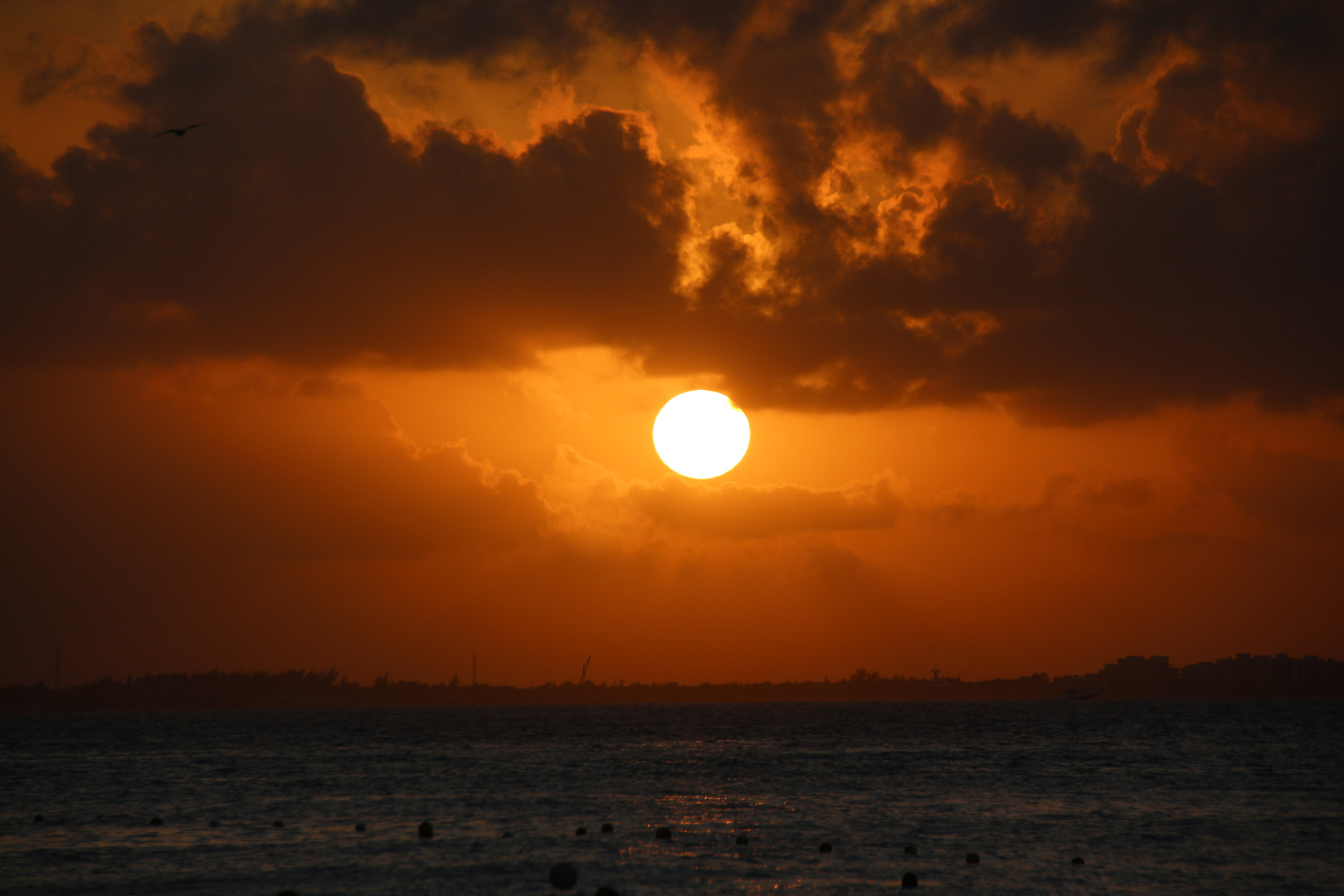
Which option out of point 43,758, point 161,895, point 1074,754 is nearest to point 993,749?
point 1074,754

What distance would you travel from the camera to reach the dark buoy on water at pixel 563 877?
3675 centimetres

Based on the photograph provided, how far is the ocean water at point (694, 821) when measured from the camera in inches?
1521

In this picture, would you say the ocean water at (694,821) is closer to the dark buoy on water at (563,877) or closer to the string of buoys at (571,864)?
the string of buoys at (571,864)

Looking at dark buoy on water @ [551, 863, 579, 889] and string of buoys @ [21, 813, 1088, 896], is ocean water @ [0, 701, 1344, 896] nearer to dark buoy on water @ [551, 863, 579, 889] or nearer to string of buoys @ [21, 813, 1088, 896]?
string of buoys @ [21, 813, 1088, 896]

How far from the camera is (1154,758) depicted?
9344cm

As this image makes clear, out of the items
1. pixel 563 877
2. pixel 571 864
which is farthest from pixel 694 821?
pixel 563 877

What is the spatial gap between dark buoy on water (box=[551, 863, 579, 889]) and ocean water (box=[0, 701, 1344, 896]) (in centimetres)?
87

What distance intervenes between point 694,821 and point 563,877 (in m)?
18.7

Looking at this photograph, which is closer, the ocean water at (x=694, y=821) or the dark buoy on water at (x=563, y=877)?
the dark buoy on water at (x=563, y=877)

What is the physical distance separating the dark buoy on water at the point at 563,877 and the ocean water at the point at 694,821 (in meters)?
0.87

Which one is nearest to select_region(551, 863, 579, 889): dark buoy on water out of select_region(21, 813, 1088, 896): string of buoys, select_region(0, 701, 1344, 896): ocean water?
select_region(21, 813, 1088, 896): string of buoys

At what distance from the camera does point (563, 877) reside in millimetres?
36906

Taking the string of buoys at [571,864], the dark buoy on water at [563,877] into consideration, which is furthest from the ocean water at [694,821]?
the dark buoy on water at [563,877]

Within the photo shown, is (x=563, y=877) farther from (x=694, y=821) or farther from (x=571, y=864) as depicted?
(x=694, y=821)
